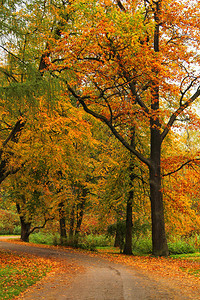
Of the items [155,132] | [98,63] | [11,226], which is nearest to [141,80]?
[98,63]

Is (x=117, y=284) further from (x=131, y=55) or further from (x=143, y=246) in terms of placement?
(x=143, y=246)

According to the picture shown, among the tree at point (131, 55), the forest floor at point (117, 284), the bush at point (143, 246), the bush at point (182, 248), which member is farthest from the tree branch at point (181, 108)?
the bush at point (143, 246)

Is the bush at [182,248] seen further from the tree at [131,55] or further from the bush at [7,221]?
the bush at [7,221]

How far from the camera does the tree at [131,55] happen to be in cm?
1111

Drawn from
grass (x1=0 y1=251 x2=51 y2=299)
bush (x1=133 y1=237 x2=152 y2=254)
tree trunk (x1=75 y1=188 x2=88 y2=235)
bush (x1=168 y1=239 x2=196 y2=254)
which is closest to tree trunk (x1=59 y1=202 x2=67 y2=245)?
tree trunk (x1=75 y1=188 x2=88 y2=235)

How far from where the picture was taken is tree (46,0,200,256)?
1111 centimetres

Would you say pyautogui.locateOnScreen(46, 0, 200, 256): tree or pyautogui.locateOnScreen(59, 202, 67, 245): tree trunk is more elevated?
pyautogui.locateOnScreen(46, 0, 200, 256): tree

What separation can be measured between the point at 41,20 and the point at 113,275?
8374 mm

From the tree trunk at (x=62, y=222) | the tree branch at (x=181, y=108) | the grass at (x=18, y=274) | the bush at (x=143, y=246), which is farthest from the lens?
the tree trunk at (x=62, y=222)

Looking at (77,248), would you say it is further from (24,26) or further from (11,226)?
(11,226)

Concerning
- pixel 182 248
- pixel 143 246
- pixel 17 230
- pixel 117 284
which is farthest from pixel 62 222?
pixel 17 230

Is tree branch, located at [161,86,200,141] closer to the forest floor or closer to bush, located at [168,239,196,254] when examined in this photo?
the forest floor

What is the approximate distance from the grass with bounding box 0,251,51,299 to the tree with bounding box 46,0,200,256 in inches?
247

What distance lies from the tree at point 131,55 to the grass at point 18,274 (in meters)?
6.27
